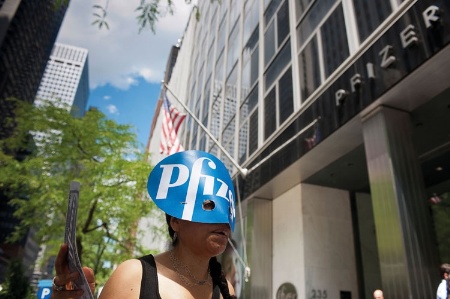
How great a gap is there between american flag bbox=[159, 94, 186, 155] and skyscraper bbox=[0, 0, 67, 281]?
41.9 meters

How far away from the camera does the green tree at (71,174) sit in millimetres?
13016

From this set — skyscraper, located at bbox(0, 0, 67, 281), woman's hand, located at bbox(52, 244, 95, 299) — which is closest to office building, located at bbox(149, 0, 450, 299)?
woman's hand, located at bbox(52, 244, 95, 299)

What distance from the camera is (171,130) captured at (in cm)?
1372

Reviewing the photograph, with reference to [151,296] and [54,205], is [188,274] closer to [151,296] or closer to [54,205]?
[151,296]

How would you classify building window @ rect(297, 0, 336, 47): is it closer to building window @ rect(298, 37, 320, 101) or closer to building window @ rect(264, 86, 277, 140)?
building window @ rect(298, 37, 320, 101)

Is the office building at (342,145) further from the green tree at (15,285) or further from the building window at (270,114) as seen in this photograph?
the green tree at (15,285)

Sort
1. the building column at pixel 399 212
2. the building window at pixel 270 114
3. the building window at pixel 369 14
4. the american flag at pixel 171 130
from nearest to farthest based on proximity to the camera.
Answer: the building column at pixel 399 212 < the building window at pixel 369 14 < the american flag at pixel 171 130 < the building window at pixel 270 114

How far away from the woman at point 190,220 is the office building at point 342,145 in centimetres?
640

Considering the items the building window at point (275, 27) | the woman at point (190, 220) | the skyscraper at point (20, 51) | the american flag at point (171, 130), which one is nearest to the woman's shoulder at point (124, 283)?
the woman at point (190, 220)

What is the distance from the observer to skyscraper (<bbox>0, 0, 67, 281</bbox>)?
5625cm

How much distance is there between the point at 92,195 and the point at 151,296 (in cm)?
1256

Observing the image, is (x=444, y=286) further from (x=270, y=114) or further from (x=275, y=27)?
(x=275, y=27)

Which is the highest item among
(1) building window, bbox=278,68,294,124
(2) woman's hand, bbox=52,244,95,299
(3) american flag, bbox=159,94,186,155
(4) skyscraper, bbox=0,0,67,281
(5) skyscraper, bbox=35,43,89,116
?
(5) skyscraper, bbox=35,43,89,116

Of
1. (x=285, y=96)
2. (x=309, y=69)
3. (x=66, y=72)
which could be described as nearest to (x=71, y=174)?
(x=285, y=96)
